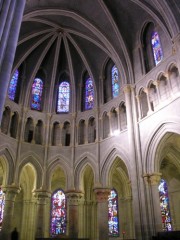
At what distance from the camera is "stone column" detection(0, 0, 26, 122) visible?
8.28m

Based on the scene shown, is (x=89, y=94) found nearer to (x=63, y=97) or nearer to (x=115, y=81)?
(x=63, y=97)

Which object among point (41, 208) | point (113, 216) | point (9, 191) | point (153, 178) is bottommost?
point (113, 216)

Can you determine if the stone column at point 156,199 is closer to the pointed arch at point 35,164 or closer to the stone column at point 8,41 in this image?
the pointed arch at point 35,164

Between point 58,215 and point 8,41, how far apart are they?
54.8ft

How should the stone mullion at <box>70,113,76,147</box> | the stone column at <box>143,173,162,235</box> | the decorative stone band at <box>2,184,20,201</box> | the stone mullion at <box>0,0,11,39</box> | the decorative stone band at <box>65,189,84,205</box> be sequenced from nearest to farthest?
1. the stone mullion at <box>0,0,11,39</box>
2. the stone column at <box>143,173,162,235</box>
3. the decorative stone band at <box>2,184,20,201</box>
4. the decorative stone band at <box>65,189,84,205</box>
5. the stone mullion at <box>70,113,76,147</box>

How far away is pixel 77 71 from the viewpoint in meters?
23.8

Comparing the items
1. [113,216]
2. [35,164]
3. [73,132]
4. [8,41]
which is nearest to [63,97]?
[73,132]

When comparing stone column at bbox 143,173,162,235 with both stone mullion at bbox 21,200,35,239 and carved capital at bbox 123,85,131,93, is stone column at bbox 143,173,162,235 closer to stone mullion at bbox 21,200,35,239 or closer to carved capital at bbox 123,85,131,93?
carved capital at bbox 123,85,131,93

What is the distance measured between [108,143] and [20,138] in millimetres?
6444

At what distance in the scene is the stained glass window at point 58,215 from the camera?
70.4 ft

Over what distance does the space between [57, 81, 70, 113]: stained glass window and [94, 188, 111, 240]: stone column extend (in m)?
7.84

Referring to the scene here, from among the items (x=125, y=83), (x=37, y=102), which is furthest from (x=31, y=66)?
(x=125, y=83)

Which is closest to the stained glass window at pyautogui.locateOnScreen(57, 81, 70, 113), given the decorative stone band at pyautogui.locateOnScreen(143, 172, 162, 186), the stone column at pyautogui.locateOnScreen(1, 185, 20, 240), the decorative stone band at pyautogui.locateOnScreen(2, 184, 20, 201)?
the decorative stone band at pyautogui.locateOnScreen(2, 184, 20, 201)

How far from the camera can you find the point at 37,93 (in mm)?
22938
